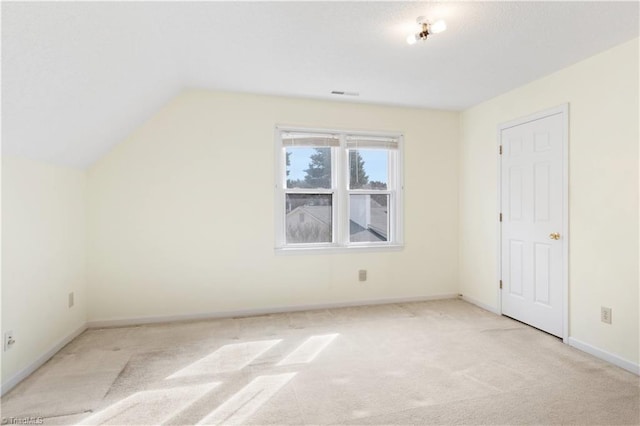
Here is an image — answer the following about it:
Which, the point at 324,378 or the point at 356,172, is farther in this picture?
the point at 356,172

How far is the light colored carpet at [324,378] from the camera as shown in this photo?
1996 millimetres

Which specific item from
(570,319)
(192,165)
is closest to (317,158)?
(192,165)

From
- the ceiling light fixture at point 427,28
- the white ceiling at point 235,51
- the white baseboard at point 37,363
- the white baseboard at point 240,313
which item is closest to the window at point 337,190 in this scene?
the white baseboard at point 240,313

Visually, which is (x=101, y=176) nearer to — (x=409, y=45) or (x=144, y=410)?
(x=144, y=410)

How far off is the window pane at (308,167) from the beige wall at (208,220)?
0.27 m

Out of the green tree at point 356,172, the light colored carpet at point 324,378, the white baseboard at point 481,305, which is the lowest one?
the light colored carpet at point 324,378

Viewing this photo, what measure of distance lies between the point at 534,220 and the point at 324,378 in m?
2.52

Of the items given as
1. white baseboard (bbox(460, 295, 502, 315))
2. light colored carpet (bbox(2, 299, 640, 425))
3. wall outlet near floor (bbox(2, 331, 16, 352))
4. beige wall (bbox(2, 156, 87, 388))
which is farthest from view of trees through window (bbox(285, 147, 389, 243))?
wall outlet near floor (bbox(2, 331, 16, 352))

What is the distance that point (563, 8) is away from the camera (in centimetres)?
214

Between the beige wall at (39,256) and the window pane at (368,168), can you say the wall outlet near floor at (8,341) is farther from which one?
the window pane at (368,168)

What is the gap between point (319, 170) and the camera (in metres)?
4.09

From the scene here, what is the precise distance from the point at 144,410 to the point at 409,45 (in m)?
3.01

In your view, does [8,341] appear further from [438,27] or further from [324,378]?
[438,27]

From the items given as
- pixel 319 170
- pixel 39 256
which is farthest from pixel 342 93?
pixel 39 256
